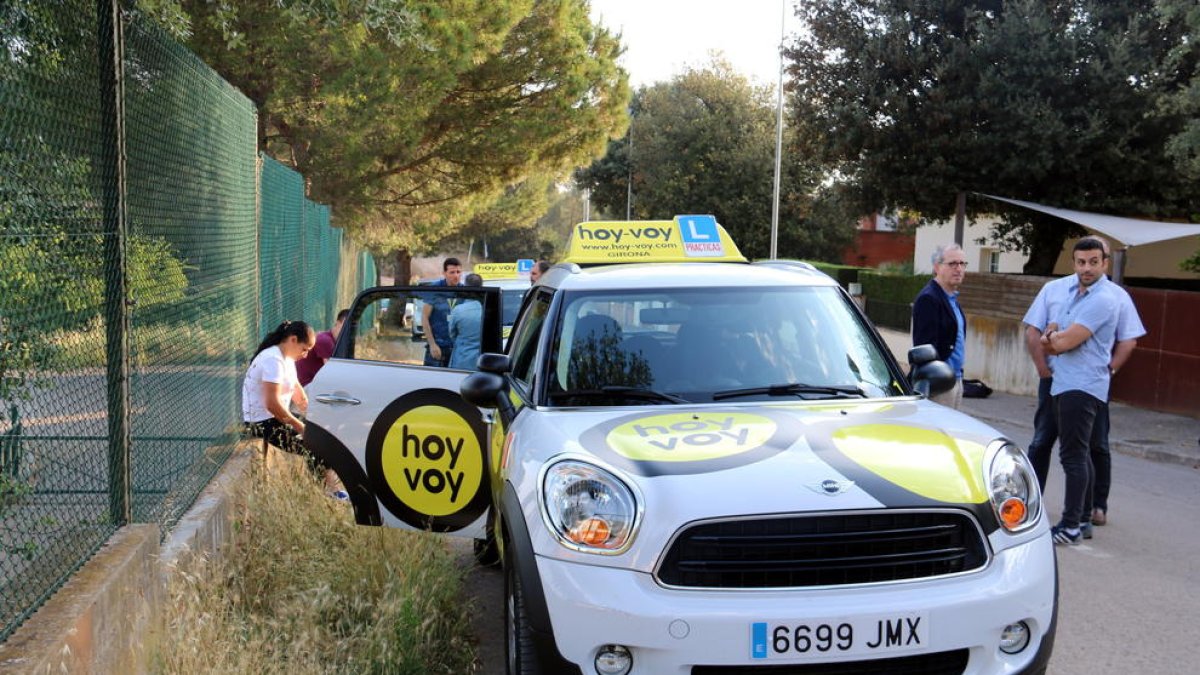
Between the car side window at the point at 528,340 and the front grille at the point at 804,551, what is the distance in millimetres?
1505

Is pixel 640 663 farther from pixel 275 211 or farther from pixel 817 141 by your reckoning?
pixel 817 141

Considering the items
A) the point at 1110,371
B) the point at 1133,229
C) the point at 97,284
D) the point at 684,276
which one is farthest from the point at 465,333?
the point at 1133,229

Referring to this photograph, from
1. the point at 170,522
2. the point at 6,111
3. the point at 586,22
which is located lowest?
the point at 170,522

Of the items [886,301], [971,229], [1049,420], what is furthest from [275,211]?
[971,229]

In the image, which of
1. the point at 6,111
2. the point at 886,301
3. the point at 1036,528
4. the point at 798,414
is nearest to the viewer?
the point at 6,111

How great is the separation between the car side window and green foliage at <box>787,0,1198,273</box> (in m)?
16.1

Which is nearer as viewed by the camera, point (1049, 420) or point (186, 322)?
point (186, 322)

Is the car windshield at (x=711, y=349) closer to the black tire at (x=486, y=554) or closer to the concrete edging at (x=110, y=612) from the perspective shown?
the concrete edging at (x=110, y=612)

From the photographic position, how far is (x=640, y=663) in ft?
11.3

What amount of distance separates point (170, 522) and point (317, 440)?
91 centimetres

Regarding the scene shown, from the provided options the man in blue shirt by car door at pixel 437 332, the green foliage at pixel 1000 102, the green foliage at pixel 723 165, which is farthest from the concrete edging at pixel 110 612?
the green foliage at pixel 723 165

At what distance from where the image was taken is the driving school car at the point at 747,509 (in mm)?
3439

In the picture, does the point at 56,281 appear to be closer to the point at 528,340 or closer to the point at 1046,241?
the point at 528,340

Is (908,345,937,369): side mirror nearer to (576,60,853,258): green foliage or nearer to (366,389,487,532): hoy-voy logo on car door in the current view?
(366,389,487,532): hoy-voy logo on car door
